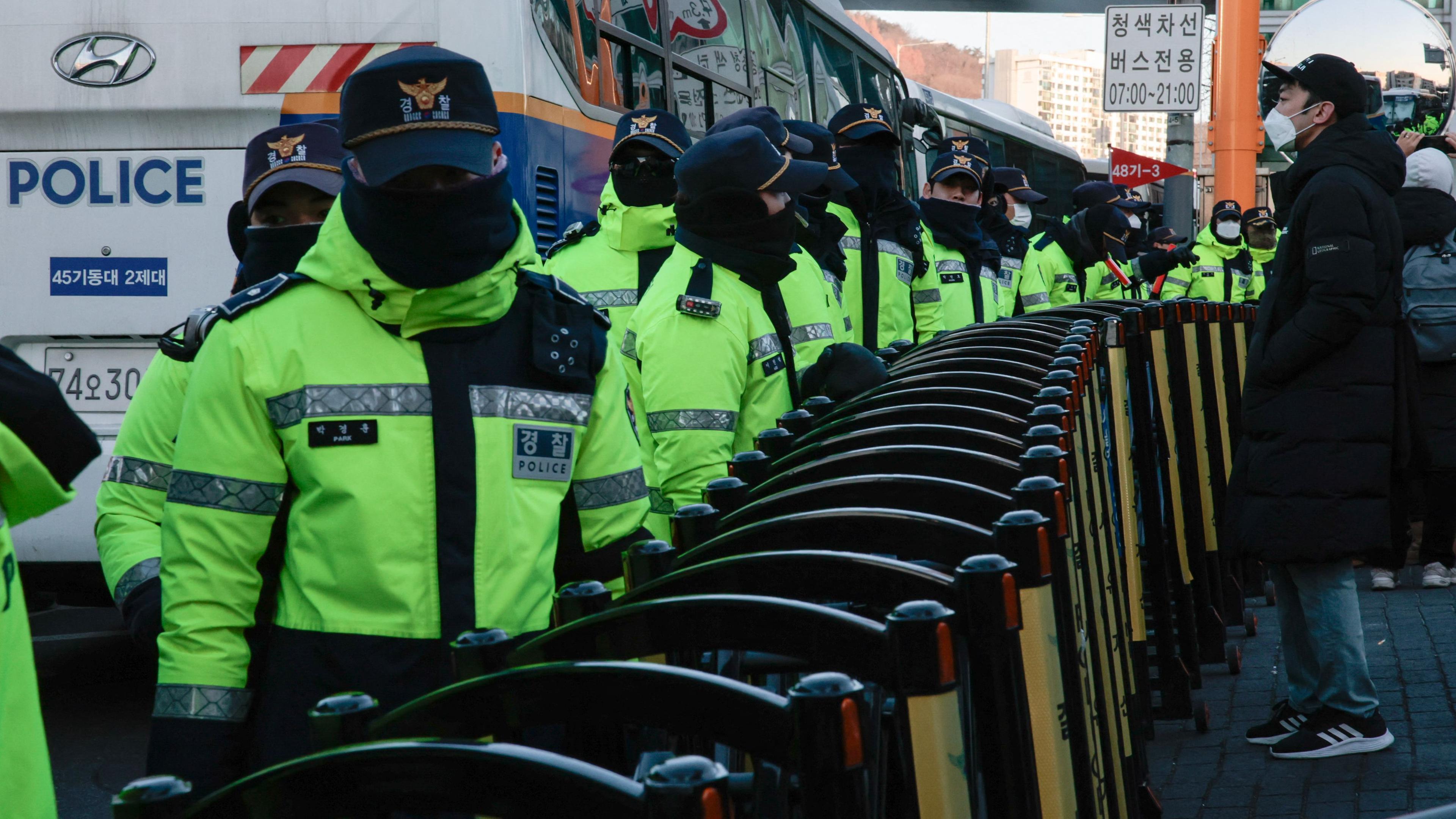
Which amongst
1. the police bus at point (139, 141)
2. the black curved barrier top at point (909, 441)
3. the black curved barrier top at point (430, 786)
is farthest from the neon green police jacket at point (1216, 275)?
the black curved barrier top at point (430, 786)

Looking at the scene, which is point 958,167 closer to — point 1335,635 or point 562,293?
point 1335,635

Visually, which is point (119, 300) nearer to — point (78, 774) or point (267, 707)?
point (78, 774)

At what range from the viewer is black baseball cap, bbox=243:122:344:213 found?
10.9ft

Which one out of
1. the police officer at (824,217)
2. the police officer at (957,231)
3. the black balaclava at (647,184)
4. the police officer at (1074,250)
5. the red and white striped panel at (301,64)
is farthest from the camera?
the police officer at (1074,250)

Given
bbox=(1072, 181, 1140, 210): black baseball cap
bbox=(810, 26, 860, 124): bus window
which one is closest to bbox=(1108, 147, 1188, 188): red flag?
bbox=(1072, 181, 1140, 210): black baseball cap

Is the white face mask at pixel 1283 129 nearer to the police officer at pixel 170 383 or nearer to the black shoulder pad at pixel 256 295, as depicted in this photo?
the police officer at pixel 170 383

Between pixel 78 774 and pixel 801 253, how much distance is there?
2945mm

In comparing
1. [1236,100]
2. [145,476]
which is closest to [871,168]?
[145,476]

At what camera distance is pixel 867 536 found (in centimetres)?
189

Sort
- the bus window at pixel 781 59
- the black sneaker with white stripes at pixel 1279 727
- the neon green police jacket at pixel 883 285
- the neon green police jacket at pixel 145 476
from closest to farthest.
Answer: the neon green police jacket at pixel 145 476, the black sneaker with white stripes at pixel 1279 727, the neon green police jacket at pixel 883 285, the bus window at pixel 781 59

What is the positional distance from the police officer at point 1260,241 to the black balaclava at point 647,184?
816cm

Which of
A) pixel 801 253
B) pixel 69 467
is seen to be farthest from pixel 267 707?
pixel 801 253

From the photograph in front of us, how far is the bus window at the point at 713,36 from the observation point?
698 cm

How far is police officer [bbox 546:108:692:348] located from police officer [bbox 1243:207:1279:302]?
8.15m
